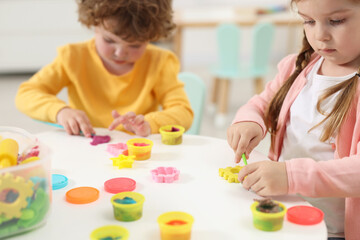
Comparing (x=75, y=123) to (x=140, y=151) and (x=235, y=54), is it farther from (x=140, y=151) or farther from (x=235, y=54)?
(x=235, y=54)

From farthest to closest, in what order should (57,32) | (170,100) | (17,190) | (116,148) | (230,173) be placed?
1. (57,32)
2. (170,100)
3. (116,148)
4. (230,173)
5. (17,190)

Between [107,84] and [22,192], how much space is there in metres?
0.77

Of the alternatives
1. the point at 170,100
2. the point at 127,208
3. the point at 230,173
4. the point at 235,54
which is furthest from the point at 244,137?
the point at 235,54

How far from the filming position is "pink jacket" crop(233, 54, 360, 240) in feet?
2.39

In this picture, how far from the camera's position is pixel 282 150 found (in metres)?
1.05

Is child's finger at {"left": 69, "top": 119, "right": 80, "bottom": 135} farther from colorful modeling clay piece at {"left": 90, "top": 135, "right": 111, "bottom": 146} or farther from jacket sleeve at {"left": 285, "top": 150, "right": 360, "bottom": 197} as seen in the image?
jacket sleeve at {"left": 285, "top": 150, "right": 360, "bottom": 197}

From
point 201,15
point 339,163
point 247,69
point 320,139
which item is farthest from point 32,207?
point 201,15

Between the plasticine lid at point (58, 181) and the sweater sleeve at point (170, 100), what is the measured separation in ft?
1.27

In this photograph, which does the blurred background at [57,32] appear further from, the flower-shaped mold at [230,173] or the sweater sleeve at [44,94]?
the flower-shaped mold at [230,173]

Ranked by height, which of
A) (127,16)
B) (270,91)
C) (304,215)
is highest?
(127,16)

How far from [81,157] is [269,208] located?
16.8 inches

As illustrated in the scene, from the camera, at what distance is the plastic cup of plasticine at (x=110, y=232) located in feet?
2.00

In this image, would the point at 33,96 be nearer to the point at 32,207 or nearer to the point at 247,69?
the point at 32,207

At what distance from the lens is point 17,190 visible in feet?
1.93
